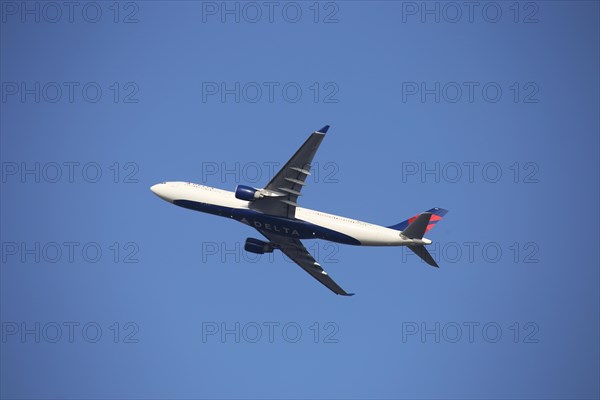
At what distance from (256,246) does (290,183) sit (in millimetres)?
12148

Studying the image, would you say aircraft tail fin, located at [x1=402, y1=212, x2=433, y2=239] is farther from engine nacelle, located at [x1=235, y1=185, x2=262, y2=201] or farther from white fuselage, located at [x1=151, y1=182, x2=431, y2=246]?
engine nacelle, located at [x1=235, y1=185, x2=262, y2=201]

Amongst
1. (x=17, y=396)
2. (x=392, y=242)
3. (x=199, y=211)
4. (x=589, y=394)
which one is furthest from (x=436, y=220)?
(x=17, y=396)

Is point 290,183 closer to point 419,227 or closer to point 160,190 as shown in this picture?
point 419,227

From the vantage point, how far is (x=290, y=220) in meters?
70.3

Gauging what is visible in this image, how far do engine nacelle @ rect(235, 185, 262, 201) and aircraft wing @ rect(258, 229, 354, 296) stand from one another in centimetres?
866

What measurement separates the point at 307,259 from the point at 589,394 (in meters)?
50.1

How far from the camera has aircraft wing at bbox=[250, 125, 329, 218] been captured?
211 feet

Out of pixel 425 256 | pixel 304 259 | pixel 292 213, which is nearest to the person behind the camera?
pixel 425 256

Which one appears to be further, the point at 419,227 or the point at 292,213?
the point at 292,213

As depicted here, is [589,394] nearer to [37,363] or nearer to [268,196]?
[268,196]

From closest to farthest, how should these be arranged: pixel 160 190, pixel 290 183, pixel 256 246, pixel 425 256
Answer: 1. pixel 290 183
2. pixel 425 256
3. pixel 160 190
4. pixel 256 246

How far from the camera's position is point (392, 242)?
223ft

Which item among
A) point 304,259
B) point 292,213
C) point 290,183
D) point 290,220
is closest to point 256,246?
point 304,259

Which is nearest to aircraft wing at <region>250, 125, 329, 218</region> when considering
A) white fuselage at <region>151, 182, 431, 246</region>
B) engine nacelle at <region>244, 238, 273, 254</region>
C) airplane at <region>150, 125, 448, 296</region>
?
airplane at <region>150, 125, 448, 296</region>
